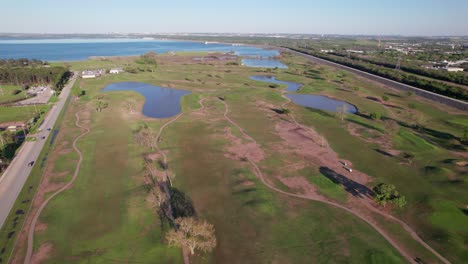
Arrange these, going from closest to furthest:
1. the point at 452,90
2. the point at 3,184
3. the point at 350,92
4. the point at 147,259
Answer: the point at 147,259, the point at 3,184, the point at 452,90, the point at 350,92

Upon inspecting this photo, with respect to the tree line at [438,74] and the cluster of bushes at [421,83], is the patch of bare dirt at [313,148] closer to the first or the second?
the cluster of bushes at [421,83]

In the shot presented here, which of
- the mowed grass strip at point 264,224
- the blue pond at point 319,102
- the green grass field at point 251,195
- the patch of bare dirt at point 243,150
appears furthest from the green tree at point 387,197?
the blue pond at point 319,102

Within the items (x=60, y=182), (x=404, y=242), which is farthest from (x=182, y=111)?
(x=404, y=242)

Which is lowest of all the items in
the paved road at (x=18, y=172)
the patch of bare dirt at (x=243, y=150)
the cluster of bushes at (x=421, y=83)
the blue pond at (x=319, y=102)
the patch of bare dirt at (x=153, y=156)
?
the blue pond at (x=319, y=102)

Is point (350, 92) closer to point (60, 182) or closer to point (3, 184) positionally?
point (60, 182)

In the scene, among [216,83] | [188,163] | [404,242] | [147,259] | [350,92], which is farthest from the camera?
[216,83]

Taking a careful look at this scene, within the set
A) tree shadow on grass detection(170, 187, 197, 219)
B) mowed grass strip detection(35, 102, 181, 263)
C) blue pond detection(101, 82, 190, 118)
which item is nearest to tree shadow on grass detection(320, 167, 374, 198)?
tree shadow on grass detection(170, 187, 197, 219)

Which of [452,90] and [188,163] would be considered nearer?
[188,163]
